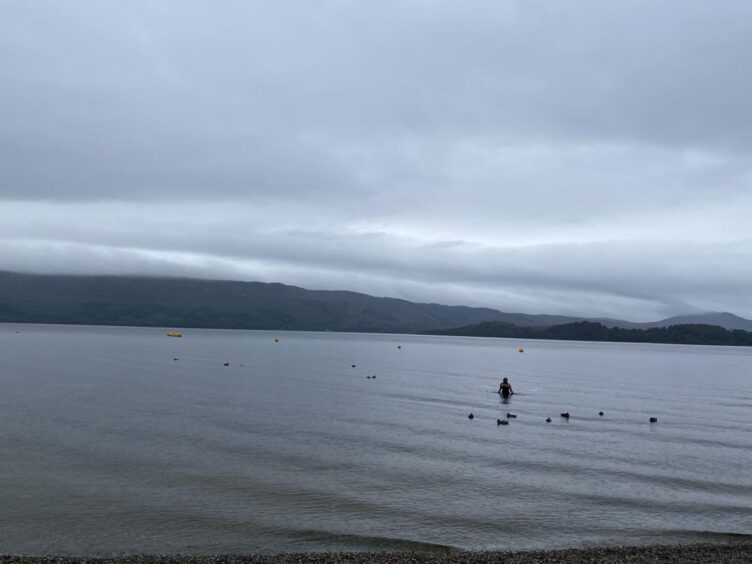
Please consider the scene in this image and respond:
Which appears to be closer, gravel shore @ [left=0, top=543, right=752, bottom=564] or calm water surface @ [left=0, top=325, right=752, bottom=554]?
gravel shore @ [left=0, top=543, right=752, bottom=564]

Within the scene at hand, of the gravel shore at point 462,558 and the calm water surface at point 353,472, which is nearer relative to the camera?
the gravel shore at point 462,558

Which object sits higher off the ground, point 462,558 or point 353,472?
point 462,558

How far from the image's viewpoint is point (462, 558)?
22.0m

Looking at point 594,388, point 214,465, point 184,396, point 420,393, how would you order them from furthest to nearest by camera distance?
point 594,388 < point 420,393 < point 184,396 < point 214,465

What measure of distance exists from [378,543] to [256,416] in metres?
32.4

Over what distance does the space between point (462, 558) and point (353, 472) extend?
14093mm

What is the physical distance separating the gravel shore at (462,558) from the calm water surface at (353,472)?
1.59 metres

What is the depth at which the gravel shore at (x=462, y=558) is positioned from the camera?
21.3 metres

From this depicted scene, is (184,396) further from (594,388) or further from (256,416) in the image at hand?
(594,388)

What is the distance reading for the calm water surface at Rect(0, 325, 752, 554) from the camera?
25.7 meters

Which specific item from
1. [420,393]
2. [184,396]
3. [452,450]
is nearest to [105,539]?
[452,450]

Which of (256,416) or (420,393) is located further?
(420,393)

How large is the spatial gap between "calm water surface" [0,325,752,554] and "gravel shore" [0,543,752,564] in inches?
62.7

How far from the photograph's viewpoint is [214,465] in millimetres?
36375
